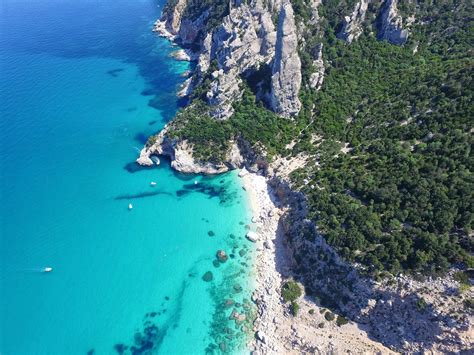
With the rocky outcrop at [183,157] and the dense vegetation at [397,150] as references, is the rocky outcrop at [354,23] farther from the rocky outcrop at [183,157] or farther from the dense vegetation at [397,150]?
the rocky outcrop at [183,157]

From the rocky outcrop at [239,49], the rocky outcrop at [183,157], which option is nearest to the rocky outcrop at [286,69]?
the rocky outcrop at [239,49]

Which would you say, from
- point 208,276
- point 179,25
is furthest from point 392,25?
point 179,25

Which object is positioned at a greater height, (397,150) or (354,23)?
(354,23)

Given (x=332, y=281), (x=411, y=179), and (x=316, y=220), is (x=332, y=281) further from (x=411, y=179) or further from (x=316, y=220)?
(x=411, y=179)

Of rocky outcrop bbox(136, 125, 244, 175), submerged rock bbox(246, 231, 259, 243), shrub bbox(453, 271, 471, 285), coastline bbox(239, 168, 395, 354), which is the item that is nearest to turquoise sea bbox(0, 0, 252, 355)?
submerged rock bbox(246, 231, 259, 243)

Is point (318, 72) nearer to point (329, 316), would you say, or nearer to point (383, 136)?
point (383, 136)

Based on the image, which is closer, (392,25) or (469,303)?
(469,303)
